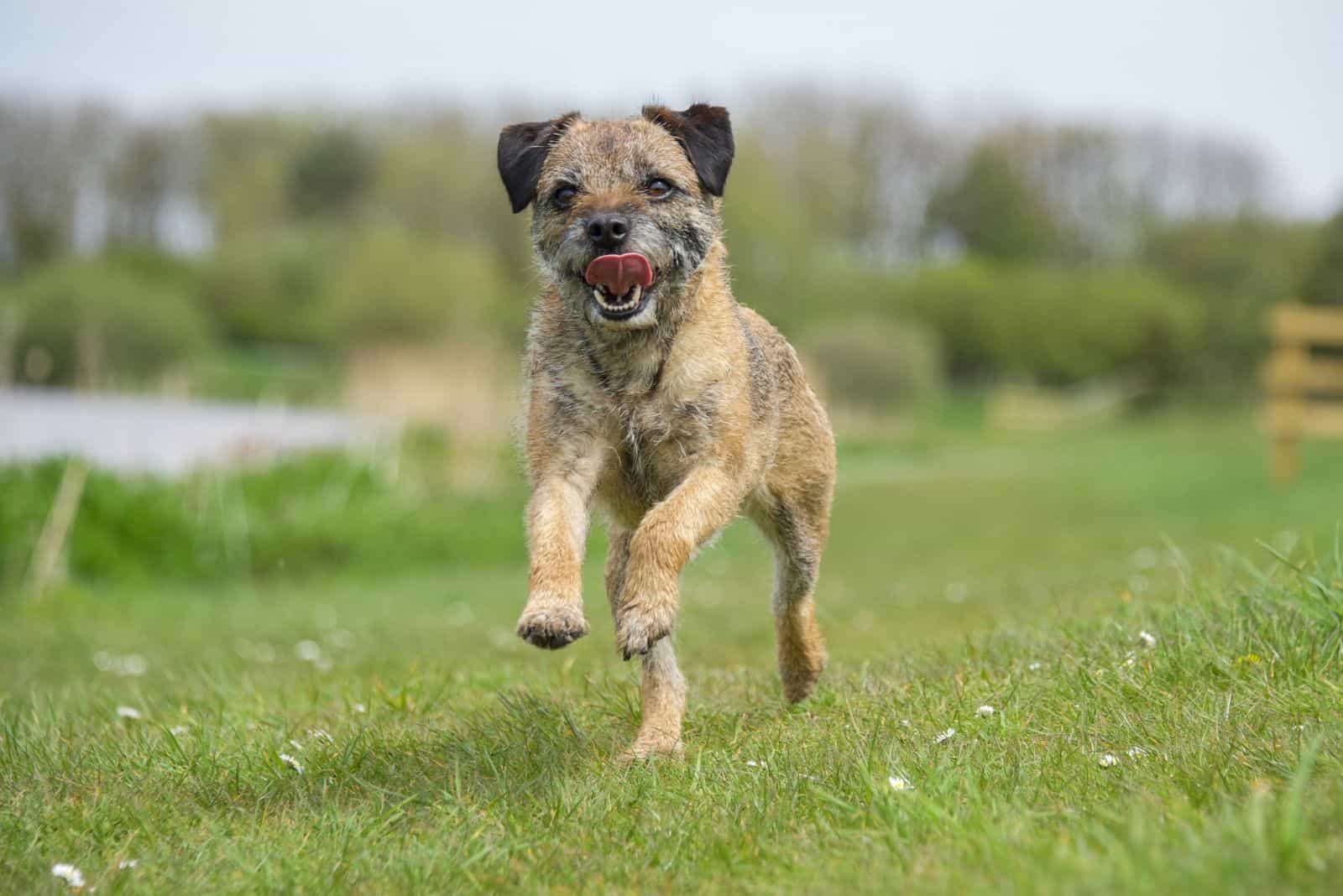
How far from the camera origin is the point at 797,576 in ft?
16.8

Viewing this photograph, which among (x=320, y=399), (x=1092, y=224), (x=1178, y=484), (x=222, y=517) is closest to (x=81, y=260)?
(x=320, y=399)

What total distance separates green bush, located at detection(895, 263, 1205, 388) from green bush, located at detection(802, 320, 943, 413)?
12.5m

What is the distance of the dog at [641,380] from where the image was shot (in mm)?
4203

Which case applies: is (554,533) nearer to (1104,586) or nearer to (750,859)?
(750,859)

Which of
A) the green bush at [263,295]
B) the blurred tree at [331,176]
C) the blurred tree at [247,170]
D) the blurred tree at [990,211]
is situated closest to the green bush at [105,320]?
the green bush at [263,295]

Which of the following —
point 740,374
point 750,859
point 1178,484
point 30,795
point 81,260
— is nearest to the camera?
point 750,859

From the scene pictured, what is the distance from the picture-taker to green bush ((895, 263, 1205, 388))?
53.9 meters

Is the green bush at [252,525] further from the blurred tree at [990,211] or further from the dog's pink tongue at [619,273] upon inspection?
the blurred tree at [990,211]

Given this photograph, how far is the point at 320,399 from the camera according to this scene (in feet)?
88.7

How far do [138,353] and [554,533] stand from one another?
90.9ft

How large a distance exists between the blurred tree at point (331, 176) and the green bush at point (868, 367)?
803 inches

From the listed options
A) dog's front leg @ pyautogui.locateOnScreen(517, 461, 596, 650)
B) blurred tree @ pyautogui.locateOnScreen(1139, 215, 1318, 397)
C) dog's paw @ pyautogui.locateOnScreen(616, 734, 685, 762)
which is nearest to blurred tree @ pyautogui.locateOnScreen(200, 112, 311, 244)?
blurred tree @ pyautogui.locateOnScreen(1139, 215, 1318, 397)

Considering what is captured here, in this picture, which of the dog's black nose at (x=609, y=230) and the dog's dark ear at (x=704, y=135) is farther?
the dog's dark ear at (x=704, y=135)

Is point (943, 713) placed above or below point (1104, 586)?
above
